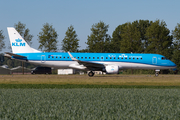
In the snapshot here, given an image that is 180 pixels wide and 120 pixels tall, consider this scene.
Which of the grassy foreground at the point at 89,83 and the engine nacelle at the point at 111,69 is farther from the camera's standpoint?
the engine nacelle at the point at 111,69

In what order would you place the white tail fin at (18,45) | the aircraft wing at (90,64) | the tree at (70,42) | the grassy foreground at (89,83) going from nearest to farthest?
the grassy foreground at (89,83), the aircraft wing at (90,64), the white tail fin at (18,45), the tree at (70,42)

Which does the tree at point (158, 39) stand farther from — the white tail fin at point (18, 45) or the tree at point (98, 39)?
the white tail fin at point (18, 45)

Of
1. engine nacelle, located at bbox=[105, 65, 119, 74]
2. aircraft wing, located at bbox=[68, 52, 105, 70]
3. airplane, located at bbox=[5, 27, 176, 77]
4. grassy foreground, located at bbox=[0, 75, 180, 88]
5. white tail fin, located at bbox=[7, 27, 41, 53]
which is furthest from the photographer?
white tail fin, located at bbox=[7, 27, 41, 53]

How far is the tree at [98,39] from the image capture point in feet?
212

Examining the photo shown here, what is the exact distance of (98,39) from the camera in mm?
65250

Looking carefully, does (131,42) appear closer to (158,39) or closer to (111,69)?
(158,39)

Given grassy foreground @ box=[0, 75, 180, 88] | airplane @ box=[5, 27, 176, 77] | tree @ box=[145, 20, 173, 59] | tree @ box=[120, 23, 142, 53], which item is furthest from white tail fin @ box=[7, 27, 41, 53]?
tree @ box=[145, 20, 173, 59]

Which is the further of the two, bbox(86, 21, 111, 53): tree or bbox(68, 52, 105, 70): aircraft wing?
bbox(86, 21, 111, 53): tree

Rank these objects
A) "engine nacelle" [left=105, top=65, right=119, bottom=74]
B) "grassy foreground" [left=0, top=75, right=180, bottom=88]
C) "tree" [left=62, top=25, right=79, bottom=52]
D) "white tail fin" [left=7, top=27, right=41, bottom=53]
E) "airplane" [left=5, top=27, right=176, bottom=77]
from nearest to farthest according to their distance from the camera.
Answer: "grassy foreground" [left=0, top=75, right=180, bottom=88] → "engine nacelle" [left=105, top=65, right=119, bottom=74] → "airplane" [left=5, top=27, right=176, bottom=77] → "white tail fin" [left=7, top=27, right=41, bottom=53] → "tree" [left=62, top=25, right=79, bottom=52]

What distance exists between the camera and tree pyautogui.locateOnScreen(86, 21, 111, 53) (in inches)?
2544

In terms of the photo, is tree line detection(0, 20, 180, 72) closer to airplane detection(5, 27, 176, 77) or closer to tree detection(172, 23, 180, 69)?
tree detection(172, 23, 180, 69)

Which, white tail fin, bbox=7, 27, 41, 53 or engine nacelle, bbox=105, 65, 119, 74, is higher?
white tail fin, bbox=7, 27, 41, 53

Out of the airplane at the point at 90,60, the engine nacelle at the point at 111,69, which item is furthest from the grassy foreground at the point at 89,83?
the airplane at the point at 90,60

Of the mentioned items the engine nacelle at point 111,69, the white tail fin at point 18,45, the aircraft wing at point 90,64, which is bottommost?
the engine nacelle at point 111,69
